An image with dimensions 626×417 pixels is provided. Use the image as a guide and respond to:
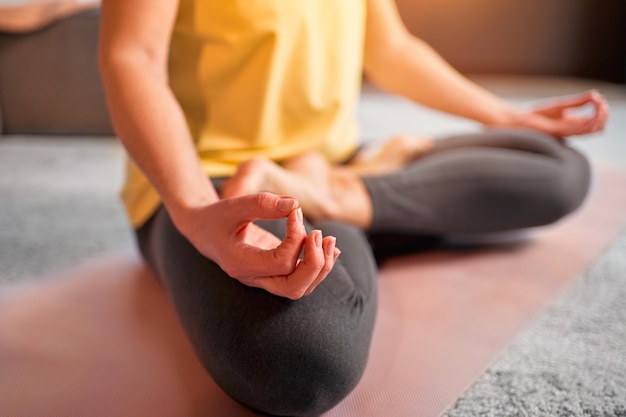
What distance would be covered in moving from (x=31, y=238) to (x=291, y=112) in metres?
0.57

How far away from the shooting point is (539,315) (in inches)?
35.6

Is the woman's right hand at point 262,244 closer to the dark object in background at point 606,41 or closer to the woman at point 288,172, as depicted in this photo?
the woman at point 288,172

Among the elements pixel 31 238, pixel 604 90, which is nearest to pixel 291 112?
pixel 31 238

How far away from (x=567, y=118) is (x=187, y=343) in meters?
0.77

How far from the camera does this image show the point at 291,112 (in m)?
0.99

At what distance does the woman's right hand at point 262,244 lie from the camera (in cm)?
54

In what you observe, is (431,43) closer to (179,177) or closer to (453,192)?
(453,192)

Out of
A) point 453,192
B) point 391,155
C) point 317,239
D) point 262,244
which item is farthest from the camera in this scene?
point 391,155

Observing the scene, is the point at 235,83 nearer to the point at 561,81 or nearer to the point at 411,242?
the point at 411,242

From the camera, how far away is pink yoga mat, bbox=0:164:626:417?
72 centimetres

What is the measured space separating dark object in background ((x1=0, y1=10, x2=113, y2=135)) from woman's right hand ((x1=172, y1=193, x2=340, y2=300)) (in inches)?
58.8

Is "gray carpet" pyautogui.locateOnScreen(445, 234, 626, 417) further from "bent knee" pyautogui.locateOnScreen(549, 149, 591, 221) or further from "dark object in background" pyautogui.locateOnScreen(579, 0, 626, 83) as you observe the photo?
"dark object in background" pyautogui.locateOnScreen(579, 0, 626, 83)

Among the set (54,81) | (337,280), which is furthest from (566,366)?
(54,81)

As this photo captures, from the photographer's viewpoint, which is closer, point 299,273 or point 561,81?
point 299,273
